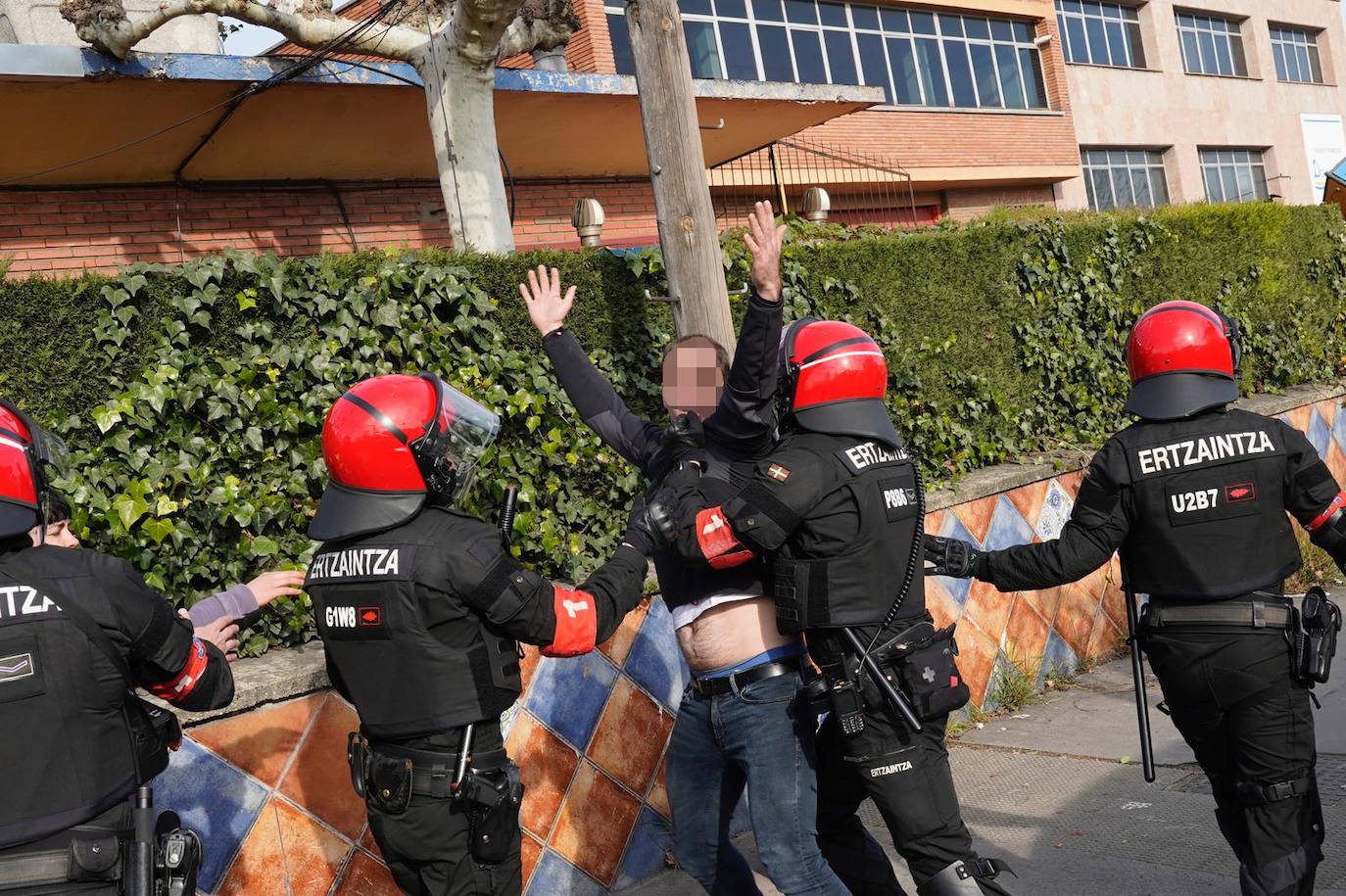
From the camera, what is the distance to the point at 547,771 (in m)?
4.66

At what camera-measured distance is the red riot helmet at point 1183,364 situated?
3662mm

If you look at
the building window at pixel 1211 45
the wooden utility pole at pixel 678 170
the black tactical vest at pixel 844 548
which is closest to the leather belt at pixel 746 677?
the black tactical vest at pixel 844 548

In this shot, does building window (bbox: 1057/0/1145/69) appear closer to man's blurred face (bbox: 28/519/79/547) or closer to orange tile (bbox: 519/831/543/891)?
orange tile (bbox: 519/831/543/891)

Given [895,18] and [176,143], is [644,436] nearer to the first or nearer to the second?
[176,143]

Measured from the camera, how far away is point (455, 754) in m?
3.02

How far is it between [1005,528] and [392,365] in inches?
156

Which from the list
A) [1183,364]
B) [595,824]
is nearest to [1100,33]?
[1183,364]

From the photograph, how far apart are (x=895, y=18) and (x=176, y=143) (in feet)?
52.6

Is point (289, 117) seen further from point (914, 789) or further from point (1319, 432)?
point (1319, 432)

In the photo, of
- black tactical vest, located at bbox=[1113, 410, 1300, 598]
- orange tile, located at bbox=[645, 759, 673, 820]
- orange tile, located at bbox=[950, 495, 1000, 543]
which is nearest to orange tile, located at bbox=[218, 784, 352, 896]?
orange tile, located at bbox=[645, 759, 673, 820]

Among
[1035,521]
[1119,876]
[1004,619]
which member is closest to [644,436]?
[1119,876]

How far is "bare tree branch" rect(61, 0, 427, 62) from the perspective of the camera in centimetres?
716

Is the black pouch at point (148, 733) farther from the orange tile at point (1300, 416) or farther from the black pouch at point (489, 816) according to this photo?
the orange tile at point (1300, 416)

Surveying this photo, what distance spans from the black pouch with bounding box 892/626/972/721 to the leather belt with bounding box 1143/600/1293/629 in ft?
2.47
